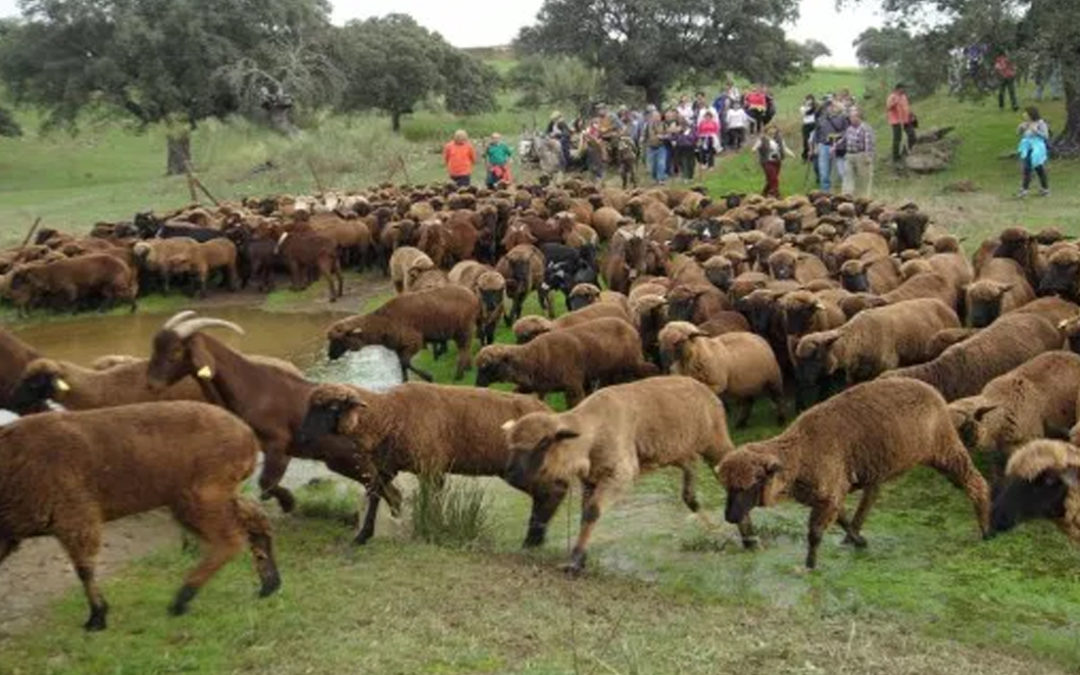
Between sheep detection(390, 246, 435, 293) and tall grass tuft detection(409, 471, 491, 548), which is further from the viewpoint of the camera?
sheep detection(390, 246, 435, 293)

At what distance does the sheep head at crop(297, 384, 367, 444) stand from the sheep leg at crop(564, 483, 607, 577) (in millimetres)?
1967

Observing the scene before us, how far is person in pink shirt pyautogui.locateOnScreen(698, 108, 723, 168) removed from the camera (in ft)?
104

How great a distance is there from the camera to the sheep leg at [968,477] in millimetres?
9148

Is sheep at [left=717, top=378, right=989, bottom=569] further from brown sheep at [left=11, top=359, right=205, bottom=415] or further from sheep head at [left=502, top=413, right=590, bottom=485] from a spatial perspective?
brown sheep at [left=11, top=359, right=205, bottom=415]

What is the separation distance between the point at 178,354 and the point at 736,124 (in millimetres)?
27494

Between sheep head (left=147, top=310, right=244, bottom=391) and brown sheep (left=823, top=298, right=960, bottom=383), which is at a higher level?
sheep head (left=147, top=310, right=244, bottom=391)

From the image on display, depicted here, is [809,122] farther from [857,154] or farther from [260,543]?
[260,543]

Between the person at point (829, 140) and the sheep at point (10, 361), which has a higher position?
the person at point (829, 140)

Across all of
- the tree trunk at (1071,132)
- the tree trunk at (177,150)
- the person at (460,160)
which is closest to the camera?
the tree trunk at (1071,132)

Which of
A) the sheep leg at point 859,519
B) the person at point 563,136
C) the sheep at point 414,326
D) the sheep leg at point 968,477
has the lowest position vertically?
the sheep leg at point 859,519

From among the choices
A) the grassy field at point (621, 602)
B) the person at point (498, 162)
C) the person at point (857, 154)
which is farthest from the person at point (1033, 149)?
the grassy field at point (621, 602)

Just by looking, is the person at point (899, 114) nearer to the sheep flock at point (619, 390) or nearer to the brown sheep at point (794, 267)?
the sheep flock at point (619, 390)

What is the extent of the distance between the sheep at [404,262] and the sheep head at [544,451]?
10335 mm

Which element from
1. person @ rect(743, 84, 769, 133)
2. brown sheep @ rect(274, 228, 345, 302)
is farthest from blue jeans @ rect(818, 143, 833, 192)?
brown sheep @ rect(274, 228, 345, 302)
